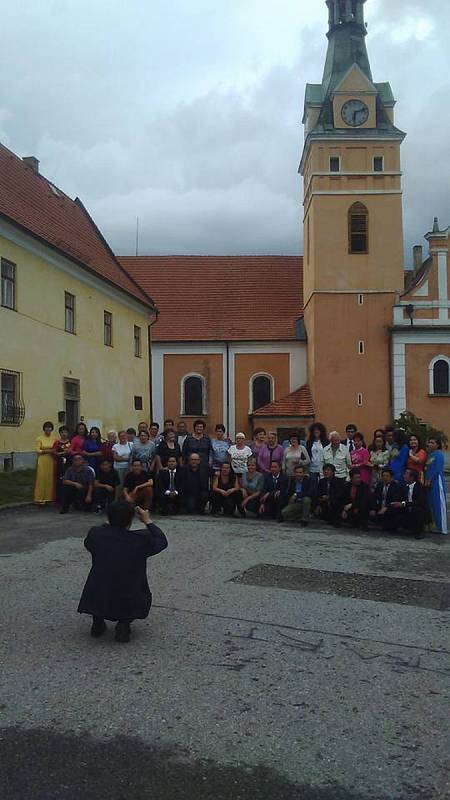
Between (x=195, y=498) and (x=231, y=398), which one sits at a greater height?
(x=231, y=398)

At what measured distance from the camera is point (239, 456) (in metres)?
13.4

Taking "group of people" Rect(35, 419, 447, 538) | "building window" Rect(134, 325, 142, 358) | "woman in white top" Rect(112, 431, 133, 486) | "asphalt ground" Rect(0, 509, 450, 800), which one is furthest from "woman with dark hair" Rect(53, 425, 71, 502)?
"building window" Rect(134, 325, 142, 358)

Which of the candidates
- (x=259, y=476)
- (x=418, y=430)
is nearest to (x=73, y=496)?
(x=259, y=476)

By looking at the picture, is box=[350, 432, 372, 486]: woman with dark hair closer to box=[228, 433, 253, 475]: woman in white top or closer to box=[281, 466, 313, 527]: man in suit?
box=[281, 466, 313, 527]: man in suit

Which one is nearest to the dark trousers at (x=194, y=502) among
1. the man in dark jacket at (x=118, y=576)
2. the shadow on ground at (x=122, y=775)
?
the man in dark jacket at (x=118, y=576)

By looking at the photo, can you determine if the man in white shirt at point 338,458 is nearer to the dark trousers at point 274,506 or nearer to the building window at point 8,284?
the dark trousers at point 274,506

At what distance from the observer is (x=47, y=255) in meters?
22.1

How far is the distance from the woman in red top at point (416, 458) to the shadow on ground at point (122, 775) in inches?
333

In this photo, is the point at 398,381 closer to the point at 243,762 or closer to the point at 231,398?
the point at 231,398

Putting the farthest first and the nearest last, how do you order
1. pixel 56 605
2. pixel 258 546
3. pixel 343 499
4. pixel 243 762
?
pixel 343 499 → pixel 258 546 → pixel 56 605 → pixel 243 762

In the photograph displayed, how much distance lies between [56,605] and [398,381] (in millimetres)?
27051

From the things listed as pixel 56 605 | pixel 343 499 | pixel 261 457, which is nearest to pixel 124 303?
pixel 261 457

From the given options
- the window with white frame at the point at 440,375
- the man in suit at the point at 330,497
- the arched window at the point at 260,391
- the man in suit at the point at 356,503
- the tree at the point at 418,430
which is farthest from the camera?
the arched window at the point at 260,391

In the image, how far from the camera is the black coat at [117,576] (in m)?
5.74
